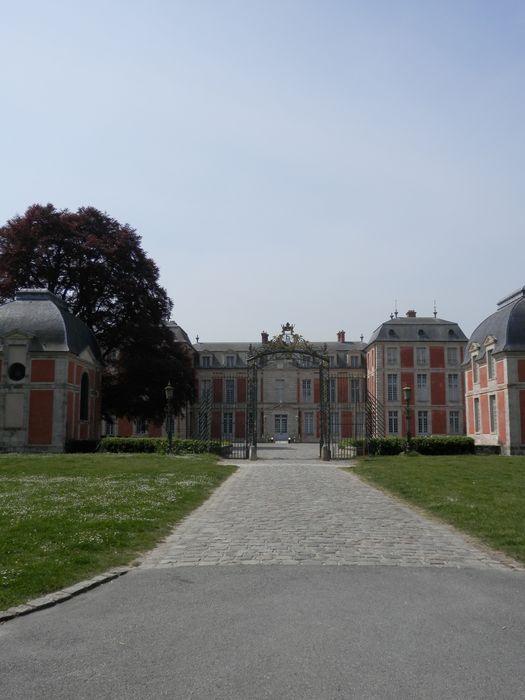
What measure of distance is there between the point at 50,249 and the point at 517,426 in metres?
26.4

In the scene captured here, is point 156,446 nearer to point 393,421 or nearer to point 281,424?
point 393,421

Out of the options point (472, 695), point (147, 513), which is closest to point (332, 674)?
point (472, 695)

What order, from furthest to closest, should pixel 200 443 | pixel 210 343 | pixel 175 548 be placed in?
pixel 210 343, pixel 200 443, pixel 175 548

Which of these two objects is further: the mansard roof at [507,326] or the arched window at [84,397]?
the arched window at [84,397]

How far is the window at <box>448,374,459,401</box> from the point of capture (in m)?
54.9

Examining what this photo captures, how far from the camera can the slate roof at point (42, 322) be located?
30.8 m

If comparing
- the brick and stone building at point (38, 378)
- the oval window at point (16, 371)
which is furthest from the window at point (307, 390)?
the oval window at point (16, 371)

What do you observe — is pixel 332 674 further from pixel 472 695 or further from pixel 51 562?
pixel 51 562

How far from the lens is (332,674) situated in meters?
3.93

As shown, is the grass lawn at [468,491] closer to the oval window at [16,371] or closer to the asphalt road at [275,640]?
the asphalt road at [275,640]

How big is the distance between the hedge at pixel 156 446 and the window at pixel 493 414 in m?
14.4

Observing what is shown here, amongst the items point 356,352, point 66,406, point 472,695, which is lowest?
point 472,695

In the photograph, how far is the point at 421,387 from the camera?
55.1 metres

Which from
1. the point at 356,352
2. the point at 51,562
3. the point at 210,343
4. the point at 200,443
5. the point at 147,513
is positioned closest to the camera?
the point at 51,562
